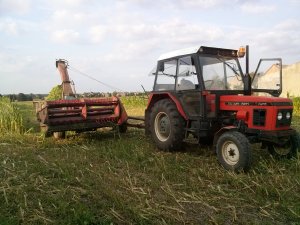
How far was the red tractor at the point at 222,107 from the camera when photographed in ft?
18.6

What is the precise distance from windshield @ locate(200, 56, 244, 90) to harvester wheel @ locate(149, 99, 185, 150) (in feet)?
2.84

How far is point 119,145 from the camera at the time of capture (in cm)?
755

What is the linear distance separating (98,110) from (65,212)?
17.5 feet

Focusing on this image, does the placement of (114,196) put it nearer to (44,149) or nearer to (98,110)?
(44,149)

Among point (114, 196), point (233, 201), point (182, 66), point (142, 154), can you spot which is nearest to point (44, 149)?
point (142, 154)

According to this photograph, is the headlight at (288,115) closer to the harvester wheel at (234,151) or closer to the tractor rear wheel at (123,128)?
the harvester wheel at (234,151)

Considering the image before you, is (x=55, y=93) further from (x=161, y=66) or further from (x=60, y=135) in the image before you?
(x=161, y=66)

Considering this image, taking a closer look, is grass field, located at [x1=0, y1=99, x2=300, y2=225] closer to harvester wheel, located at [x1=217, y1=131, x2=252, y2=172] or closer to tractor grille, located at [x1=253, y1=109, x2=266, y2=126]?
harvester wheel, located at [x1=217, y1=131, x2=252, y2=172]

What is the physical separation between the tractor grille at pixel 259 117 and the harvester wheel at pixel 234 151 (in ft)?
1.58

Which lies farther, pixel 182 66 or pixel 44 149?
pixel 44 149

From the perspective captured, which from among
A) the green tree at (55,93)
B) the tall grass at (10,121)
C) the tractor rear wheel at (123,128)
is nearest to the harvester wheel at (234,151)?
the tractor rear wheel at (123,128)

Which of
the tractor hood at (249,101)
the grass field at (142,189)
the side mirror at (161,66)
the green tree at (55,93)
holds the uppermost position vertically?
the side mirror at (161,66)

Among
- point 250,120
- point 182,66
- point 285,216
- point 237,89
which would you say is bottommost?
point 285,216

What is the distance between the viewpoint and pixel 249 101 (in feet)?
19.4
